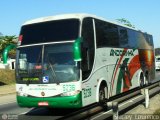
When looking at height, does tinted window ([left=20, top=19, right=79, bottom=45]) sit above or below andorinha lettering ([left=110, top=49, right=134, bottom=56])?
above

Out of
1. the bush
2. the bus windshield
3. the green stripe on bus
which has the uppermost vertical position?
the bus windshield

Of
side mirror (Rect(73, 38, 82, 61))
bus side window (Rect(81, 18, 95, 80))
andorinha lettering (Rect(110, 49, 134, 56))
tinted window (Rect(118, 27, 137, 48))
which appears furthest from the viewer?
tinted window (Rect(118, 27, 137, 48))

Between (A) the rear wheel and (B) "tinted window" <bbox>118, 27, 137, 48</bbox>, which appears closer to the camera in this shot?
(B) "tinted window" <bbox>118, 27, 137, 48</bbox>

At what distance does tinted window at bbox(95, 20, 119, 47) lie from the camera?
1504cm

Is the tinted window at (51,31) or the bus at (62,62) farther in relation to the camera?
the tinted window at (51,31)

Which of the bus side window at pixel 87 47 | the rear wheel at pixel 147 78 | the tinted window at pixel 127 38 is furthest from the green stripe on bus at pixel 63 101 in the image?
the rear wheel at pixel 147 78

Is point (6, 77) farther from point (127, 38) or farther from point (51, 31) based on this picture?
point (51, 31)

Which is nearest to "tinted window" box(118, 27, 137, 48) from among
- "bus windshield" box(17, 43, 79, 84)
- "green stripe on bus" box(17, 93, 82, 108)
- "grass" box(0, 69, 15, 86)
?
"bus windshield" box(17, 43, 79, 84)

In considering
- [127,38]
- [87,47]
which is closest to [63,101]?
[87,47]

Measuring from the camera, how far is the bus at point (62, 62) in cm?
1269

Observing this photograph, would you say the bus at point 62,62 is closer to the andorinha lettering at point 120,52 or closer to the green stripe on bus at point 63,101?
the green stripe on bus at point 63,101

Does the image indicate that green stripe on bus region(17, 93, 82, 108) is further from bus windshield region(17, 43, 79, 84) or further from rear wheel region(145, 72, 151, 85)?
rear wheel region(145, 72, 151, 85)

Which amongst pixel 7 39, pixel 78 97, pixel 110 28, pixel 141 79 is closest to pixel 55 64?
pixel 78 97

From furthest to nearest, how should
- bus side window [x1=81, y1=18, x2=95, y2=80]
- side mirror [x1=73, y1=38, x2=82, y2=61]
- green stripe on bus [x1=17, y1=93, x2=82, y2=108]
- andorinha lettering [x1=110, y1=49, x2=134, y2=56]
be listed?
1. andorinha lettering [x1=110, y1=49, x2=134, y2=56]
2. bus side window [x1=81, y1=18, x2=95, y2=80]
3. green stripe on bus [x1=17, y1=93, x2=82, y2=108]
4. side mirror [x1=73, y1=38, x2=82, y2=61]
